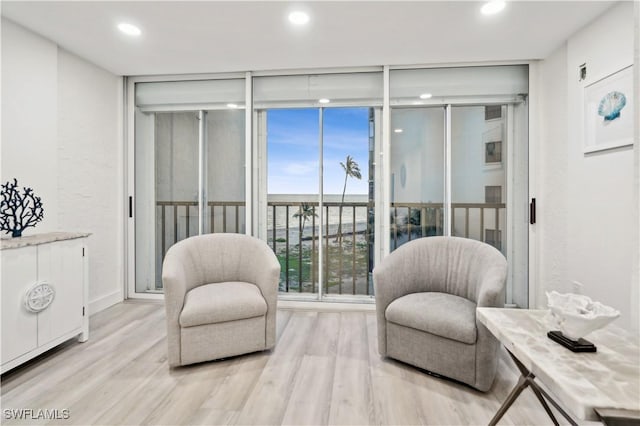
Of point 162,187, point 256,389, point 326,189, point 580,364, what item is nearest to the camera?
point 580,364

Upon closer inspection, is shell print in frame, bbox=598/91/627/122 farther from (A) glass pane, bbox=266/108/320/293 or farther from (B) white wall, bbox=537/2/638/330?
(A) glass pane, bbox=266/108/320/293

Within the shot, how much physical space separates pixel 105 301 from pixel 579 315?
3983 mm

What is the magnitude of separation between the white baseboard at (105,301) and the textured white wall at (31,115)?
35.8 inches

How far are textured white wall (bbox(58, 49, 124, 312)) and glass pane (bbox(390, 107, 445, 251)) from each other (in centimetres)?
306

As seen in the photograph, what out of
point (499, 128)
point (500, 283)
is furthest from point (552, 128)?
point (500, 283)

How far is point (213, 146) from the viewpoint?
12.0 ft

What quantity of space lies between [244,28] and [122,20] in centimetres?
91

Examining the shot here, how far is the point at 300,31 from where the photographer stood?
2.61 m

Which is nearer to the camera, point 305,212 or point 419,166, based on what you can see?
point 419,166

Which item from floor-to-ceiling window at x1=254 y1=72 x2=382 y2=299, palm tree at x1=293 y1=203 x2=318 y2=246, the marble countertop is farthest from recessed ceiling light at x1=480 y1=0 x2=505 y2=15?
the marble countertop

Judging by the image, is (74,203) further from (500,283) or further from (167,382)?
(500,283)

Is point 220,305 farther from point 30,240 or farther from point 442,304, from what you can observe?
point 442,304

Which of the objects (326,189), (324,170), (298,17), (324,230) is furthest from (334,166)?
(298,17)

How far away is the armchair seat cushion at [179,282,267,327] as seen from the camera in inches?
86.4
